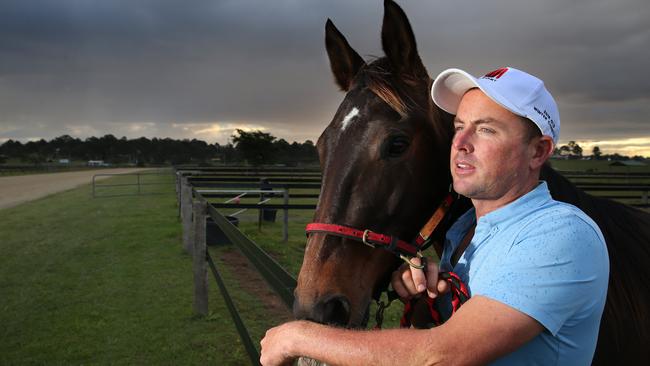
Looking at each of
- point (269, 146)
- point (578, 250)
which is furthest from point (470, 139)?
point (269, 146)

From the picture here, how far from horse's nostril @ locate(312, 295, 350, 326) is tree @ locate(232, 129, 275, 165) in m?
33.5

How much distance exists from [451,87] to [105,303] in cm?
660

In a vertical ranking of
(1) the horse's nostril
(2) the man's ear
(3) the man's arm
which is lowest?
(1) the horse's nostril

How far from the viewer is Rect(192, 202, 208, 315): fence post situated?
224 inches

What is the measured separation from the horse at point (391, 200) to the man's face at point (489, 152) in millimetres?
594

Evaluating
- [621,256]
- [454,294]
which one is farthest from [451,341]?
[621,256]

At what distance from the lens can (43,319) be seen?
604 cm

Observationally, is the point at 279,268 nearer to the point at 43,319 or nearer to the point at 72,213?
the point at 43,319

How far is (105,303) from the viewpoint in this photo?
261 inches

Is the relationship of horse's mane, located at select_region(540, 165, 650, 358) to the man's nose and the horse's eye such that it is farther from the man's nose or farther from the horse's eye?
the man's nose

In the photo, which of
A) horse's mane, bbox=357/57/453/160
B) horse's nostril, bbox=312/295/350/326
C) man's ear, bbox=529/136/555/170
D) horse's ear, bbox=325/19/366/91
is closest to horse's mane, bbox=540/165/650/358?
horse's mane, bbox=357/57/453/160

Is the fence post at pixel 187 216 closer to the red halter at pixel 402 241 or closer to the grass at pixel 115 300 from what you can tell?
the grass at pixel 115 300

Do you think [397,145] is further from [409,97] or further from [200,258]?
[200,258]

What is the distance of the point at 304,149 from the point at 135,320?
4484 centimetres
